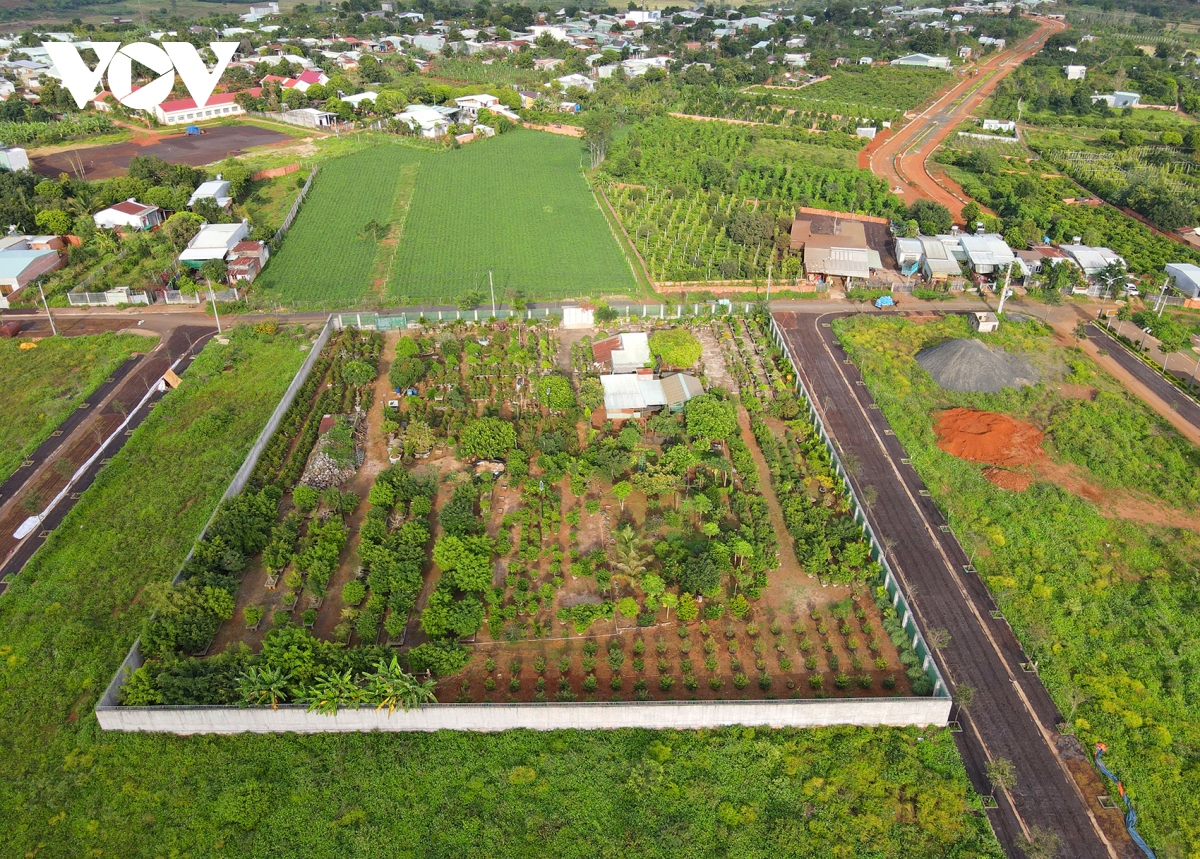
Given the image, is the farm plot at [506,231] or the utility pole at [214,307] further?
the farm plot at [506,231]

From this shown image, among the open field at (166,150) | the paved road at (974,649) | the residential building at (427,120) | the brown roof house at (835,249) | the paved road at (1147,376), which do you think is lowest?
the paved road at (974,649)

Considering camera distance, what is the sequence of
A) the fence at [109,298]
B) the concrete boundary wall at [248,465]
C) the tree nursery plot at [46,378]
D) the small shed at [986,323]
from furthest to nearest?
the fence at [109,298]
the small shed at [986,323]
the tree nursery plot at [46,378]
the concrete boundary wall at [248,465]

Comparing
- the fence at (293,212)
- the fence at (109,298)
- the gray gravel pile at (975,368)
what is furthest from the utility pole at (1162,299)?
the fence at (109,298)

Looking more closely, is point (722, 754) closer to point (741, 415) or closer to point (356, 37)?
point (741, 415)

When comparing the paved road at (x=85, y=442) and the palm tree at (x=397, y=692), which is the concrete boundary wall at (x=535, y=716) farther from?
the paved road at (x=85, y=442)

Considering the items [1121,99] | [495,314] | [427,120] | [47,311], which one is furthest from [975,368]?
[1121,99]

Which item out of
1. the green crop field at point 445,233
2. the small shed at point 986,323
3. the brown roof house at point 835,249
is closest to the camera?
the small shed at point 986,323

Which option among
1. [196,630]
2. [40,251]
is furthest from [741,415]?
[40,251]
